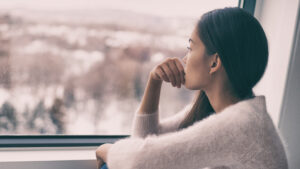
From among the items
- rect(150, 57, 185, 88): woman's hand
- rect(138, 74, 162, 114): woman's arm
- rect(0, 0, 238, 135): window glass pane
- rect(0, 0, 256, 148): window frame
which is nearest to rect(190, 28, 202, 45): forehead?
rect(150, 57, 185, 88): woman's hand

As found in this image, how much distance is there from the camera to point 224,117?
63 cm

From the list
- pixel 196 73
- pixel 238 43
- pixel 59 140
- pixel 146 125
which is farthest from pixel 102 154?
pixel 238 43

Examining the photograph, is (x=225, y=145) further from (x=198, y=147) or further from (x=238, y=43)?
(x=238, y=43)

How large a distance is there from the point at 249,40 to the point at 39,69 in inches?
28.9

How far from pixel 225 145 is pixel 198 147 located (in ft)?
0.20

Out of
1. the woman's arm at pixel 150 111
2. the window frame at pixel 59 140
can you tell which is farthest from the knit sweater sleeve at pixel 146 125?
the window frame at pixel 59 140

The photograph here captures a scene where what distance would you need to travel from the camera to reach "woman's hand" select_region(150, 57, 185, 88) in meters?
0.82

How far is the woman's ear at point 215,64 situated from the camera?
664 millimetres

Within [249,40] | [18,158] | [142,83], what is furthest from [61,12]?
[249,40]

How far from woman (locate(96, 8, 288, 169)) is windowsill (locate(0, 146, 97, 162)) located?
0.28 meters

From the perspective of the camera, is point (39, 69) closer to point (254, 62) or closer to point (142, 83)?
point (142, 83)

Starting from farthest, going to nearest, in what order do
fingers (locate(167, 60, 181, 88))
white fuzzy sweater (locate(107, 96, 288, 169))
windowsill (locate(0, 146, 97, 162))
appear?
windowsill (locate(0, 146, 97, 162)), fingers (locate(167, 60, 181, 88)), white fuzzy sweater (locate(107, 96, 288, 169))

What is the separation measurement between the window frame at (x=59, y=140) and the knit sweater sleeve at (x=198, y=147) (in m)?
0.42

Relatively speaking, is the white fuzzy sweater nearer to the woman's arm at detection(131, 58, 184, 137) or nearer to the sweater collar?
the sweater collar
